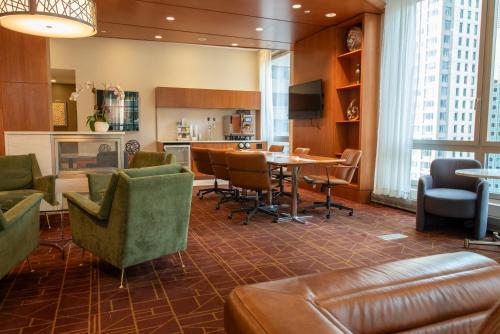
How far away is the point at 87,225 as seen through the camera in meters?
2.90

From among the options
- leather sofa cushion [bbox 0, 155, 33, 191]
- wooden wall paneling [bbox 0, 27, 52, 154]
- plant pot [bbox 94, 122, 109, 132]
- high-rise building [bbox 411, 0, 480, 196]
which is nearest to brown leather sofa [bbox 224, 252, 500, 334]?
high-rise building [bbox 411, 0, 480, 196]

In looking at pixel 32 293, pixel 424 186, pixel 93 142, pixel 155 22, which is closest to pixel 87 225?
pixel 32 293

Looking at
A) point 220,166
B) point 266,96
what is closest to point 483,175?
point 220,166

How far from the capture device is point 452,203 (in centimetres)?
395

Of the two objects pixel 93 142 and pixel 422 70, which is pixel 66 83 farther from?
pixel 422 70

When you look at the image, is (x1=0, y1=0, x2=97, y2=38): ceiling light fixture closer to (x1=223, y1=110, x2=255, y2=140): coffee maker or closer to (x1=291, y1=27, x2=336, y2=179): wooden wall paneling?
(x1=291, y1=27, x2=336, y2=179): wooden wall paneling

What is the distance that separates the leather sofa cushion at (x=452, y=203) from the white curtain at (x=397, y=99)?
3.39ft

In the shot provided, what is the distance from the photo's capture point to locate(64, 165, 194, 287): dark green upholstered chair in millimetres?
2582

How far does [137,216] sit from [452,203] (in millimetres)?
3280

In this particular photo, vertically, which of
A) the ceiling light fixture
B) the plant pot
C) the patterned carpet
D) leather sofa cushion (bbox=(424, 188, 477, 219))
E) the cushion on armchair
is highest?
the ceiling light fixture

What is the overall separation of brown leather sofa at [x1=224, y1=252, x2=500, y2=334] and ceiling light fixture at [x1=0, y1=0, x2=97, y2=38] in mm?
2689

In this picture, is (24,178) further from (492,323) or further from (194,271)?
Result: (492,323)

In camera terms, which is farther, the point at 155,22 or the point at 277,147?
the point at 277,147

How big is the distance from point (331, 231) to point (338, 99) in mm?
2953
